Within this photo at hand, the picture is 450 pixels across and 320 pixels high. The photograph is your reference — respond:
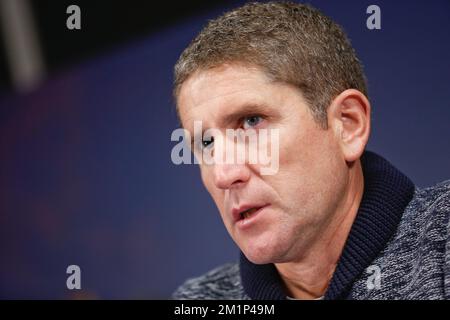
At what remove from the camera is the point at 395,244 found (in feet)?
3.88

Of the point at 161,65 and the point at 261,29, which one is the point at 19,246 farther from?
the point at 261,29

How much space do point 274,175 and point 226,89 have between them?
0.60ft

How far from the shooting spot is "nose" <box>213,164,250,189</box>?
1150mm

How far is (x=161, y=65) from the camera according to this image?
1.56m

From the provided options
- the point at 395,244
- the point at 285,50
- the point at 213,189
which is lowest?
the point at 395,244

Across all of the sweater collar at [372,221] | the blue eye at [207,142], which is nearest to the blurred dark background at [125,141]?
the sweater collar at [372,221]

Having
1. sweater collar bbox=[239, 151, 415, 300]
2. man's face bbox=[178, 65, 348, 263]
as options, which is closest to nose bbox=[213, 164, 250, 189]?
man's face bbox=[178, 65, 348, 263]

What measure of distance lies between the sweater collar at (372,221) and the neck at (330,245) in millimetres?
26

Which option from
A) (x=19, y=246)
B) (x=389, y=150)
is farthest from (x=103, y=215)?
(x=389, y=150)

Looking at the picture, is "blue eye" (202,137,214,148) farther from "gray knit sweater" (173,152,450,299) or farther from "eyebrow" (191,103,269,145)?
"gray knit sweater" (173,152,450,299)

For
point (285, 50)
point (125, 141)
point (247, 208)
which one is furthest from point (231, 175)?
→ point (125, 141)

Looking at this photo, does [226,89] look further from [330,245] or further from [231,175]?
[330,245]

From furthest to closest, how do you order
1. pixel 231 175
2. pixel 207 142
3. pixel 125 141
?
pixel 125 141, pixel 207 142, pixel 231 175
